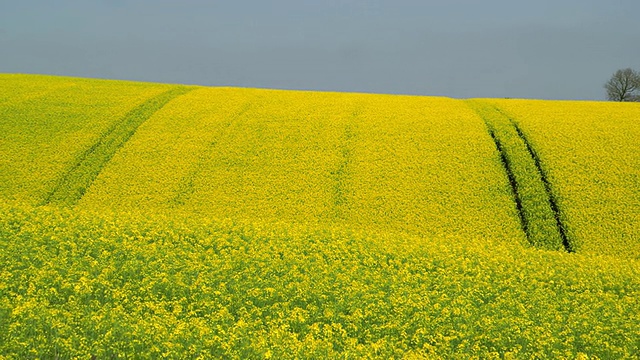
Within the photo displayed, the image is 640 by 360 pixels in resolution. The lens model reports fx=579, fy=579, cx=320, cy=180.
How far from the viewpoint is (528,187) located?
25766 mm

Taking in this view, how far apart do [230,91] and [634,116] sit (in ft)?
84.4

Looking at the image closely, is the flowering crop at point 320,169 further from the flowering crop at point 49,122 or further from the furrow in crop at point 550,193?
the flowering crop at point 49,122

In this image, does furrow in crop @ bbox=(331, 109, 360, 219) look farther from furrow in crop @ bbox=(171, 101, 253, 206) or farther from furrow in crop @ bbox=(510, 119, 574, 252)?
furrow in crop @ bbox=(510, 119, 574, 252)

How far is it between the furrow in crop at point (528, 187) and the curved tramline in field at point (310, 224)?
0.09 metres

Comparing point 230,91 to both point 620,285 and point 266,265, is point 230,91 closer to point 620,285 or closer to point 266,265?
point 266,265

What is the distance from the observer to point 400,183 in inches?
1041

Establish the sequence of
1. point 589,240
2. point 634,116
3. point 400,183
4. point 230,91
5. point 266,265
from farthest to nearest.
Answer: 1. point 230,91
2. point 634,116
3. point 400,183
4. point 589,240
5. point 266,265

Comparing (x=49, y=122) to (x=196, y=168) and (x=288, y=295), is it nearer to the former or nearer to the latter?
(x=196, y=168)

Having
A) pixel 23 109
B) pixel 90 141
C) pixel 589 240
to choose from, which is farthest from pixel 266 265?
pixel 23 109

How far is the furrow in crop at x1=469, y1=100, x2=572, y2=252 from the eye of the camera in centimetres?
2312

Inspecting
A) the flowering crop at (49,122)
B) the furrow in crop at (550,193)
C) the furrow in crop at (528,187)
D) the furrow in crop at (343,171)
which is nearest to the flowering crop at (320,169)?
the furrow in crop at (343,171)

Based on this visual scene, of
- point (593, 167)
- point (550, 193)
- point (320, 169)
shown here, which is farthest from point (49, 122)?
point (593, 167)

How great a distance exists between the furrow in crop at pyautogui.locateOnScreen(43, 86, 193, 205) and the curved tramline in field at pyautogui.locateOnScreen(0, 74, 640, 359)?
0.13 meters

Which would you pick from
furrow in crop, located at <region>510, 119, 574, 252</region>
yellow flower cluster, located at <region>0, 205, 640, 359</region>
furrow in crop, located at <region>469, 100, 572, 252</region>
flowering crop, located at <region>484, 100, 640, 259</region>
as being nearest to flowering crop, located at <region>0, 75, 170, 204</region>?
yellow flower cluster, located at <region>0, 205, 640, 359</region>
